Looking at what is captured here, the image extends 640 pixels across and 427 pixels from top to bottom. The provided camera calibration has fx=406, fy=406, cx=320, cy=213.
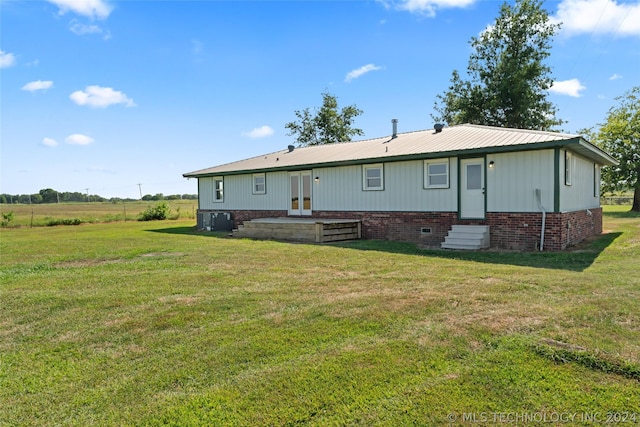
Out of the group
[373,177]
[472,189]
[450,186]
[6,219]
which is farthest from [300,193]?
[6,219]

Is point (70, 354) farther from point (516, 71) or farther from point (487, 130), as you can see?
point (516, 71)

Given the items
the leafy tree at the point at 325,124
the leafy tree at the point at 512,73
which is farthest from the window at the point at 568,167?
the leafy tree at the point at 325,124

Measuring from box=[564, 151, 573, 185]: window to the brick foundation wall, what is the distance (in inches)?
36.6

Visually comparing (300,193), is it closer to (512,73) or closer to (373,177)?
(373,177)

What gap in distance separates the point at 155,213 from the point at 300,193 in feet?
51.9

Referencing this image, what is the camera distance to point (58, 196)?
3912cm

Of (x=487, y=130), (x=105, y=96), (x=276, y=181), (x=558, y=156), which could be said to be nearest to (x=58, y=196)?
(x=105, y=96)

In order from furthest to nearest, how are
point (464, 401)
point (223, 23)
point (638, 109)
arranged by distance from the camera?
point (638, 109)
point (223, 23)
point (464, 401)

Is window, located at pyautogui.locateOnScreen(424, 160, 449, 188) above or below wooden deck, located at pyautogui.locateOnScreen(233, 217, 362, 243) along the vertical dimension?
above

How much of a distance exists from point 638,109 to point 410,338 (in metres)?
36.7

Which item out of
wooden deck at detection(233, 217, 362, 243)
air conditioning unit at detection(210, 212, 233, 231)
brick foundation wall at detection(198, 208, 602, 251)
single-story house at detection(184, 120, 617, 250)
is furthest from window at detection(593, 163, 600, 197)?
air conditioning unit at detection(210, 212, 233, 231)

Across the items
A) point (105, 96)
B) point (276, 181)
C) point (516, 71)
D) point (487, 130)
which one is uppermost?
point (516, 71)

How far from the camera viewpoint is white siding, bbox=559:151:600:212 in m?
10.3

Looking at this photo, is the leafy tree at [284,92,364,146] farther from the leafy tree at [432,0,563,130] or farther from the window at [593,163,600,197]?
the window at [593,163,600,197]
